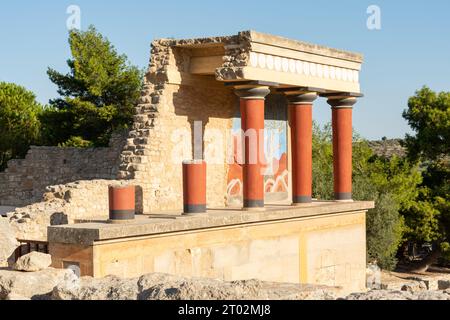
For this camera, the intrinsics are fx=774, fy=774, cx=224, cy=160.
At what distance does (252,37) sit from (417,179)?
57.5ft

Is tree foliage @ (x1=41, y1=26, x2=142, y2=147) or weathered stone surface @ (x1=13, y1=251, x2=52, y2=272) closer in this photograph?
weathered stone surface @ (x1=13, y1=251, x2=52, y2=272)

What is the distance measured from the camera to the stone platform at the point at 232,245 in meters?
11.6

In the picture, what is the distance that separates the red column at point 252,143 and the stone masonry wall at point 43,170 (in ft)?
20.1

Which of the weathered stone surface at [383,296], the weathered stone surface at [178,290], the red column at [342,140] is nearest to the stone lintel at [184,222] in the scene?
the red column at [342,140]

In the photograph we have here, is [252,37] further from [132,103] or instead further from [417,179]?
[417,179]

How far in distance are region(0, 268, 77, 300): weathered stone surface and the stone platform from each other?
2.73 metres

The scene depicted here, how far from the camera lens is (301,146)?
697 inches

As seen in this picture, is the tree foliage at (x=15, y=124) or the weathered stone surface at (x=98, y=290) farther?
the tree foliage at (x=15, y=124)

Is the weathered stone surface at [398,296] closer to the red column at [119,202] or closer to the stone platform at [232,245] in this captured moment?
the stone platform at [232,245]

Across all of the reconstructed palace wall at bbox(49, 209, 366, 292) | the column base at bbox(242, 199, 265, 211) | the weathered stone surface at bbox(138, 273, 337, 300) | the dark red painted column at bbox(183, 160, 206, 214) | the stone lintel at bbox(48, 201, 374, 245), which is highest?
the dark red painted column at bbox(183, 160, 206, 214)

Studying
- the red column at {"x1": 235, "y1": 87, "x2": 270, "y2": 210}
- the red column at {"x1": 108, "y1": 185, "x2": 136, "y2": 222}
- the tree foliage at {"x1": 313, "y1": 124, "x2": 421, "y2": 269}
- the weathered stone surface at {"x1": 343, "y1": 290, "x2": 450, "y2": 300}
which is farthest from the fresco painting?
the weathered stone surface at {"x1": 343, "y1": 290, "x2": 450, "y2": 300}

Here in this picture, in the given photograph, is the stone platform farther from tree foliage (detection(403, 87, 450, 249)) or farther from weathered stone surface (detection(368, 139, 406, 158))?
weathered stone surface (detection(368, 139, 406, 158))

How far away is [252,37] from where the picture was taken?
15.5 metres

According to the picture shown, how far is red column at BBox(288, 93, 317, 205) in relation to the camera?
17703 millimetres
